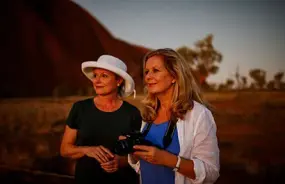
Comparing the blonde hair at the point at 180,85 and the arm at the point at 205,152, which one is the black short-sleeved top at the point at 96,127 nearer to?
the blonde hair at the point at 180,85

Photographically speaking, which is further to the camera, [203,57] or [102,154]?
[203,57]

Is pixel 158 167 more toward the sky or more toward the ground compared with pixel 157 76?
more toward the ground

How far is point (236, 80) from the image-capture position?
2.43m

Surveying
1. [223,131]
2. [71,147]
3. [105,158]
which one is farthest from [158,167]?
[223,131]

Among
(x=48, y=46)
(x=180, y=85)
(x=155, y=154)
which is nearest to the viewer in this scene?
(x=155, y=154)

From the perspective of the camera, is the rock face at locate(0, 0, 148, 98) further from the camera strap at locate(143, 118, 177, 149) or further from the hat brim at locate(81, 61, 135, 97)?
the camera strap at locate(143, 118, 177, 149)

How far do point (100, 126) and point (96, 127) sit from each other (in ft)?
0.07

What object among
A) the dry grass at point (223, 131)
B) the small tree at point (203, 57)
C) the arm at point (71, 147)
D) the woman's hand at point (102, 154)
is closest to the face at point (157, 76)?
the woman's hand at point (102, 154)

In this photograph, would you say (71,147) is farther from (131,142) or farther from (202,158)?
(202,158)

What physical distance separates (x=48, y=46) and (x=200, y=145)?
182 cm

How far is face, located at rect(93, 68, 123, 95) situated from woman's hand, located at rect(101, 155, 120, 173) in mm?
366

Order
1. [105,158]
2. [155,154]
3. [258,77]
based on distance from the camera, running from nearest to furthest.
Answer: [155,154] < [105,158] < [258,77]

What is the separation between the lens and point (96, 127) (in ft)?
5.66

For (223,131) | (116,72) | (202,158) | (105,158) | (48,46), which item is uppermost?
(48,46)
